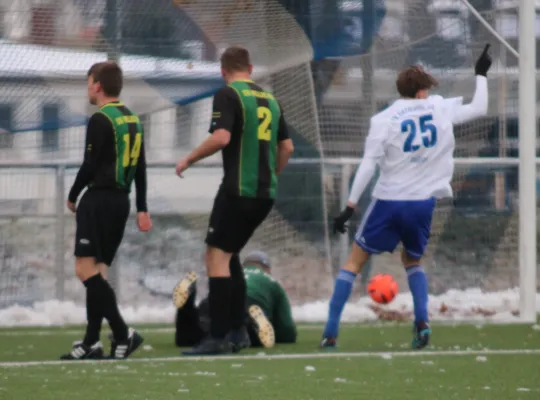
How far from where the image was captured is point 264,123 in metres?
8.28

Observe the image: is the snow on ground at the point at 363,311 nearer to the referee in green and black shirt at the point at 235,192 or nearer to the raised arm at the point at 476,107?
the raised arm at the point at 476,107

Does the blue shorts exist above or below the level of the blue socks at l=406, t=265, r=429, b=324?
above

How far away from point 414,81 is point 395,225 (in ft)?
2.65

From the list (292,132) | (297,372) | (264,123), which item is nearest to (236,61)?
(264,123)

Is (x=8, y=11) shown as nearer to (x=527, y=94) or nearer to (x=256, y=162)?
(x=256, y=162)

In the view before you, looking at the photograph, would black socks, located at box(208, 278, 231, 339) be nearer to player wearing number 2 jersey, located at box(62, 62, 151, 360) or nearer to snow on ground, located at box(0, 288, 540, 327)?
player wearing number 2 jersey, located at box(62, 62, 151, 360)

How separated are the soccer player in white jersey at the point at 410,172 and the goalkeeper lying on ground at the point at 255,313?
1.29 ft

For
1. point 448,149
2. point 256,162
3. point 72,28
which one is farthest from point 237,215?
point 72,28

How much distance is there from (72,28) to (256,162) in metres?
2.81

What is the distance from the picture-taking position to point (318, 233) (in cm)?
1163

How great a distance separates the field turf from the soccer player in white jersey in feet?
1.03

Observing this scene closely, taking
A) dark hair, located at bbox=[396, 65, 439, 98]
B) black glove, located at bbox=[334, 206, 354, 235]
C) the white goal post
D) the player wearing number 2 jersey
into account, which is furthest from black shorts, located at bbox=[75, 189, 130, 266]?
the white goal post

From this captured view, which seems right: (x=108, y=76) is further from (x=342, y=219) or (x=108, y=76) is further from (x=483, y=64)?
(x=483, y=64)

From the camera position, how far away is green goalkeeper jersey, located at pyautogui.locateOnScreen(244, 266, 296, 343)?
920cm
